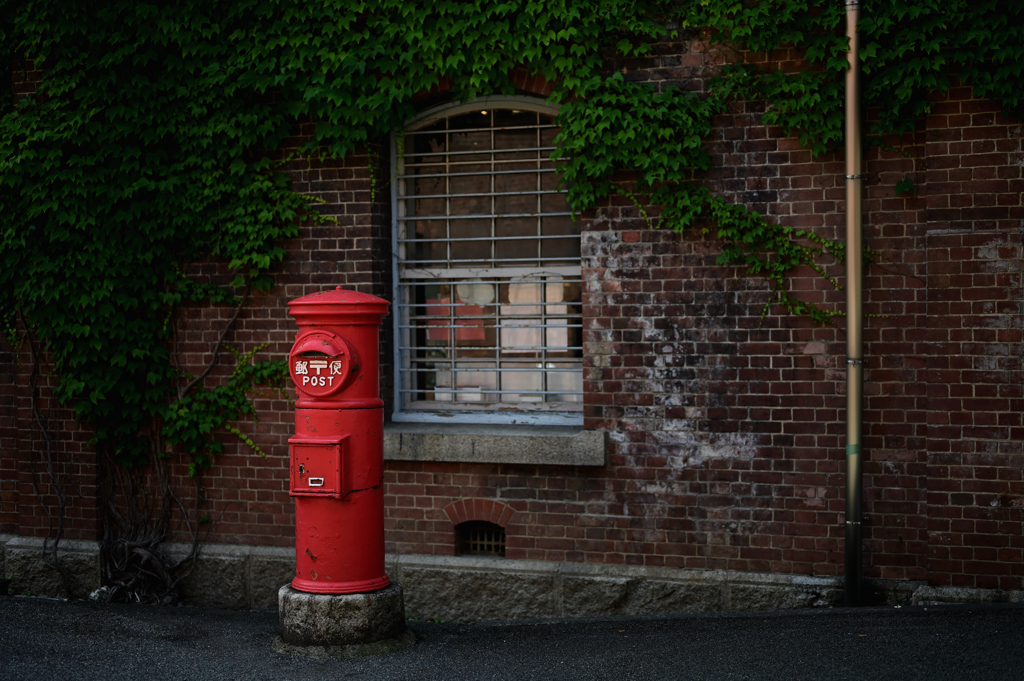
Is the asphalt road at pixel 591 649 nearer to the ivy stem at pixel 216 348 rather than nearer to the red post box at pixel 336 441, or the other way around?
the red post box at pixel 336 441

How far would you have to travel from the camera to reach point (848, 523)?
17.7 feet

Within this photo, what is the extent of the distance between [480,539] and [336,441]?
80.1 inches

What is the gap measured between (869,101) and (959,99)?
506 mm

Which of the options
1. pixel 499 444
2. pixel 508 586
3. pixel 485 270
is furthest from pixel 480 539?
pixel 485 270

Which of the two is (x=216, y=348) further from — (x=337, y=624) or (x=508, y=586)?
(x=508, y=586)

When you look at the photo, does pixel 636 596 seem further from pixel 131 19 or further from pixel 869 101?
pixel 131 19

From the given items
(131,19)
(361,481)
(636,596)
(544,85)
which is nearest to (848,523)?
(636,596)

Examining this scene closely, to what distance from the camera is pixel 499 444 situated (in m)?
6.02

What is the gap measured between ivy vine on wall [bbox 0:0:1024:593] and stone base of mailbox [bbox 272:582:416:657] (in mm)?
2179

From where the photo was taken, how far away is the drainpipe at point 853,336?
211 inches

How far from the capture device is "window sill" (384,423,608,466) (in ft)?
19.2

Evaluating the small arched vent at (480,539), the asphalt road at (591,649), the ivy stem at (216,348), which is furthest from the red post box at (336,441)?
the ivy stem at (216,348)

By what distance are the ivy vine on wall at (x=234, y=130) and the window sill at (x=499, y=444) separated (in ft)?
3.87

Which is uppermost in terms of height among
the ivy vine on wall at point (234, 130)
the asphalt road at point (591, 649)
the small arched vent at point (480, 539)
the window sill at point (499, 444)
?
the ivy vine on wall at point (234, 130)
